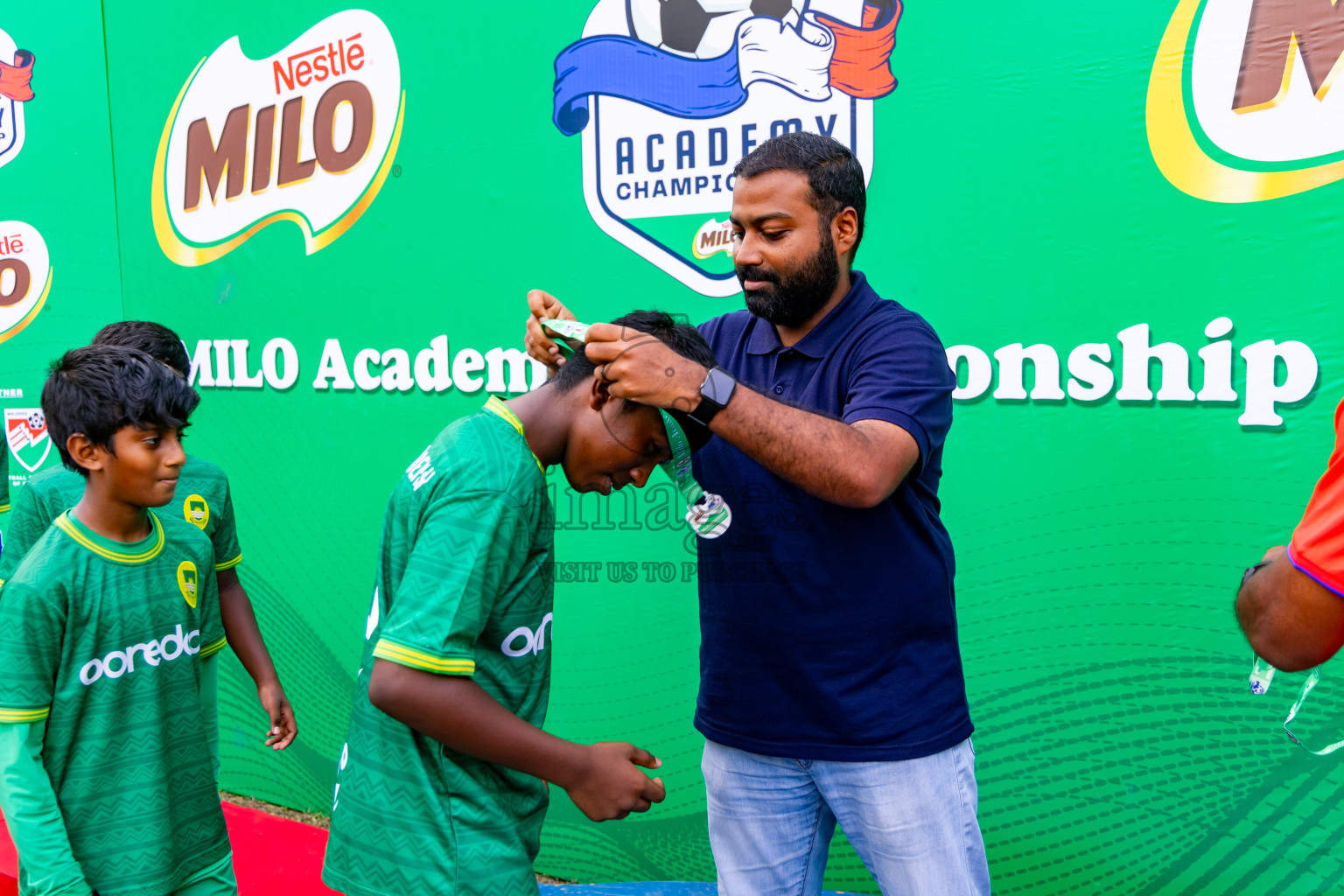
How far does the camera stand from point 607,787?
1.46 meters

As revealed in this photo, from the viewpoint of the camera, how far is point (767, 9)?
2855mm

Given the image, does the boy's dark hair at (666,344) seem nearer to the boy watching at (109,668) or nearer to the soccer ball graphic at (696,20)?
the boy watching at (109,668)

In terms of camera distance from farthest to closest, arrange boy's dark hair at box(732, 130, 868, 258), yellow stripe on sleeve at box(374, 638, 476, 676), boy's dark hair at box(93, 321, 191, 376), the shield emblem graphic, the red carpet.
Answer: the shield emblem graphic < the red carpet < boy's dark hair at box(93, 321, 191, 376) < boy's dark hair at box(732, 130, 868, 258) < yellow stripe on sleeve at box(374, 638, 476, 676)

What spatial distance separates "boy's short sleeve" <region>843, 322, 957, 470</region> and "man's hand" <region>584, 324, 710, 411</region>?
0.33 metres

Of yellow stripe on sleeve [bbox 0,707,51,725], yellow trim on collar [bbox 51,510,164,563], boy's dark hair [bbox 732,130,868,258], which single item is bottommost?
yellow stripe on sleeve [bbox 0,707,51,725]

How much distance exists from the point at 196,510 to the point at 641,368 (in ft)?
4.86

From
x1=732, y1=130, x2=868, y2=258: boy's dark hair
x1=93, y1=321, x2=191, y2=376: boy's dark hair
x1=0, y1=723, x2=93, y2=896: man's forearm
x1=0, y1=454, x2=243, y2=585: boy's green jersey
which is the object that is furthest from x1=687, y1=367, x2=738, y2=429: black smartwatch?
x1=93, y1=321, x2=191, y2=376: boy's dark hair

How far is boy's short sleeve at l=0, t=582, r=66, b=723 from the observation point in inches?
72.2

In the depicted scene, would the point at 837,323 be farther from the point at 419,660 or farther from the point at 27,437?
the point at 27,437

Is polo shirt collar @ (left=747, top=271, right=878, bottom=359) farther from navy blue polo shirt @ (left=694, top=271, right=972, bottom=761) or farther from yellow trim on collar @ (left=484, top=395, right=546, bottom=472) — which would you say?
yellow trim on collar @ (left=484, top=395, right=546, bottom=472)

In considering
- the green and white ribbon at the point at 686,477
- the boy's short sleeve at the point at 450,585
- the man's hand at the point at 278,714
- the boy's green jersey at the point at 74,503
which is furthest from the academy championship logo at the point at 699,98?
the boy's short sleeve at the point at 450,585

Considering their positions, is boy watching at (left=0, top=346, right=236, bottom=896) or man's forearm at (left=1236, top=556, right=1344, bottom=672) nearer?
man's forearm at (left=1236, top=556, right=1344, bottom=672)

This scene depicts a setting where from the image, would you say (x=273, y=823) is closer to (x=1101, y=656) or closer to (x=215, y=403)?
(x=215, y=403)

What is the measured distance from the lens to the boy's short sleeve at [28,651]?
6.01 feet
